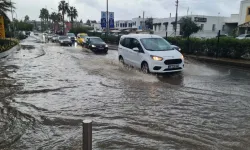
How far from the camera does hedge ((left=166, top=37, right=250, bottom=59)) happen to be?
1344cm

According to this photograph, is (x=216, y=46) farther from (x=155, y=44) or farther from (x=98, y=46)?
(x=98, y=46)

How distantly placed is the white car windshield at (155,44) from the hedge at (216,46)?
5.14 metres

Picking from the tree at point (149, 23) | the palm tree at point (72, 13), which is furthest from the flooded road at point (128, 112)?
the palm tree at point (72, 13)

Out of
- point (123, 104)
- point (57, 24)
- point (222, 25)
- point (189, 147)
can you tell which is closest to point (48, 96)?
point (123, 104)

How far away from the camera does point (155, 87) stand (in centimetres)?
828

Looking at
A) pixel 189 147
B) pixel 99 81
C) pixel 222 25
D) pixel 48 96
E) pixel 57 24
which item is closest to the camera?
pixel 189 147

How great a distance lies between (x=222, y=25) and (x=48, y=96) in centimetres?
5282

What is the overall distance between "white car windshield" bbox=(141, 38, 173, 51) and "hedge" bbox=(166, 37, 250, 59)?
16.9 feet

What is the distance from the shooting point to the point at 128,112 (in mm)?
5734

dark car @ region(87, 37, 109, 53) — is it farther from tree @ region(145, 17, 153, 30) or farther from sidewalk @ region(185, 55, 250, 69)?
tree @ region(145, 17, 153, 30)

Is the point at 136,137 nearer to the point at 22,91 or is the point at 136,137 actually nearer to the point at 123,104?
the point at 123,104

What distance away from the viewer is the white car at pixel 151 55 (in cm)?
991

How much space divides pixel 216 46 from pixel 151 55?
22.7ft

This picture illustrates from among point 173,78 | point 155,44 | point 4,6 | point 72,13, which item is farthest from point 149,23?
point 173,78
